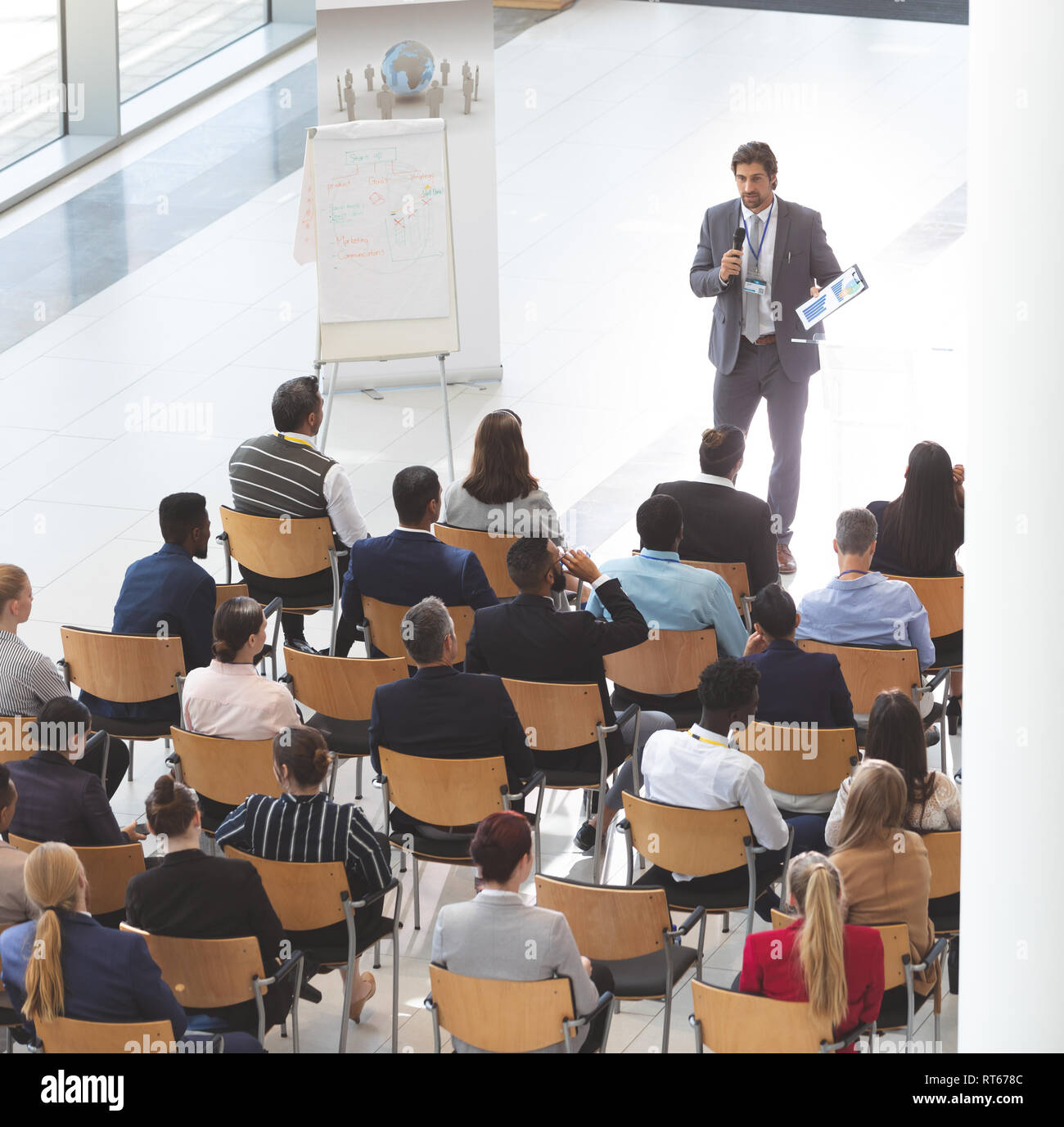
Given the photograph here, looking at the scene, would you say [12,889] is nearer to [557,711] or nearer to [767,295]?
[557,711]

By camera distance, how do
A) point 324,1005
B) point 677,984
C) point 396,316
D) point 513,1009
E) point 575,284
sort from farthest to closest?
point 575,284 → point 396,316 → point 324,1005 → point 677,984 → point 513,1009

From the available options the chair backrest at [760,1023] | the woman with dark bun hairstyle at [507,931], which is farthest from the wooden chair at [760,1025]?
the woman with dark bun hairstyle at [507,931]

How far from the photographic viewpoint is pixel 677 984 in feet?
15.3

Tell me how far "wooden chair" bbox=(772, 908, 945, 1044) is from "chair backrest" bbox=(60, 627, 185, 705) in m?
2.49

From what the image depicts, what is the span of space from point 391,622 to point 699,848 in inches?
67.0

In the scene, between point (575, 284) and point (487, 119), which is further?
point (575, 284)

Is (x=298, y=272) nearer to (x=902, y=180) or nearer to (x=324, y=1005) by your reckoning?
(x=902, y=180)

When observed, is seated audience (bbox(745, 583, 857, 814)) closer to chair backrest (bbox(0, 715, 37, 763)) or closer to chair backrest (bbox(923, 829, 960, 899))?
chair backrest (bbox(923, 829, 960, 899))

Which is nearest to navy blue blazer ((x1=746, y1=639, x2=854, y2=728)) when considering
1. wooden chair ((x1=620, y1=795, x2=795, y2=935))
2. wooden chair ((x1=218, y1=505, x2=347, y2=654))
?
wooden chair ((x1=620, y1=795, x2=795, y2=935))

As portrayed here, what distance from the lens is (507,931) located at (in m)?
3.99

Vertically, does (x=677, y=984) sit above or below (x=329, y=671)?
below

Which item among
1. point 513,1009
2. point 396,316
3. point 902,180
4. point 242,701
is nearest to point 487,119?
point 396,316

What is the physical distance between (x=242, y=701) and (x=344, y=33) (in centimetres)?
484
